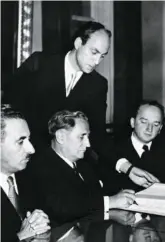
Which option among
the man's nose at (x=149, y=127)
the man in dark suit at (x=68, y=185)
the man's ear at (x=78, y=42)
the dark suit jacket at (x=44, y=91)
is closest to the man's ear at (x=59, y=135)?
the man in dark suit at (x=68, y=185)

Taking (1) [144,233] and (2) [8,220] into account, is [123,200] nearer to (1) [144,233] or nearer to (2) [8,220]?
(1) [144,233]

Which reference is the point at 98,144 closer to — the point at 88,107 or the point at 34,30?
the point at 88,107

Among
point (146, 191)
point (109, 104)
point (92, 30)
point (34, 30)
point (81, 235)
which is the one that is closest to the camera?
point (81, 235)

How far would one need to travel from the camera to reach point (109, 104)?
2484 mm

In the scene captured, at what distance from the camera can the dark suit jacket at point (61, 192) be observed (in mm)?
1326

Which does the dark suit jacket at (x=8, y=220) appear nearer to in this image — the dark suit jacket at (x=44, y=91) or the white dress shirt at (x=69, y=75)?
the dark suit jacket at (x=44, y=91)

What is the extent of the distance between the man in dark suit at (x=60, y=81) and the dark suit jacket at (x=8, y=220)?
702 mm

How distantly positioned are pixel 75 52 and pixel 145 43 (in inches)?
36.4

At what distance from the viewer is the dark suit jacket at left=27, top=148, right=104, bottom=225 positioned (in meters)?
1.33

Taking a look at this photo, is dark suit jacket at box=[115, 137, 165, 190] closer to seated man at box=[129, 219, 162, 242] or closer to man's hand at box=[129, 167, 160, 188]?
man's hand at box=[129, 167, 160, 188]

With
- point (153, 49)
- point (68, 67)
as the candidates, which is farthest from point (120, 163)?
point (153, 49)

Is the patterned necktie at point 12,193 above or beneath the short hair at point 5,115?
beneath

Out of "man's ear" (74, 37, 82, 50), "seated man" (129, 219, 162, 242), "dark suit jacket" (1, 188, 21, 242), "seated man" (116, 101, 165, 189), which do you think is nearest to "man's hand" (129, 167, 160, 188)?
"seated man" (116, 101, 165, 189)

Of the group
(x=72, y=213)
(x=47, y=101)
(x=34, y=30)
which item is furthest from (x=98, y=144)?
(x=34, y=30)
